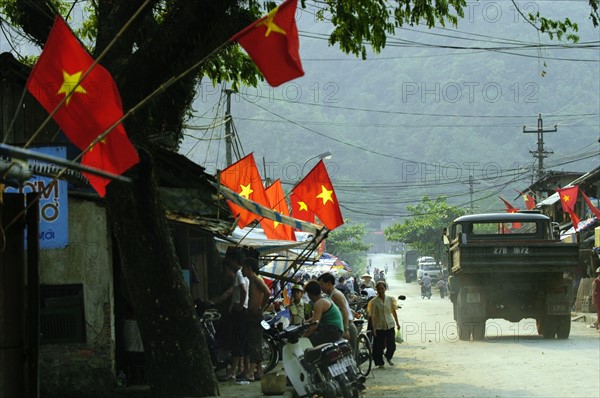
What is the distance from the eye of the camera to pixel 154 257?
11.3 metres

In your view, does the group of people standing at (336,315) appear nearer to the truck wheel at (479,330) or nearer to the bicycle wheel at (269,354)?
the bicycle wheel at (269,354)

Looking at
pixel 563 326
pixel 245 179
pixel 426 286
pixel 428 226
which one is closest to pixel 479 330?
pixel 563 326

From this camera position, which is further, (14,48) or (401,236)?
(401,236)

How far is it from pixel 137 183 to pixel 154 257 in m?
0.88

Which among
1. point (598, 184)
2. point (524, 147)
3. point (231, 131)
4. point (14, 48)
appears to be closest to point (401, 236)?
point (598, 184)

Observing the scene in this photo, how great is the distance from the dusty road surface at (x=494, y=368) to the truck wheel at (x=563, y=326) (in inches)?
12.8

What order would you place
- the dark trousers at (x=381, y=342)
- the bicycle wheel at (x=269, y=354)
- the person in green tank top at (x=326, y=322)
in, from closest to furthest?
the person in green tank top at (x=326, y=322)
the bicycle wheel at (x=269, y=354)
the dark trousers at (x=381, y=342)

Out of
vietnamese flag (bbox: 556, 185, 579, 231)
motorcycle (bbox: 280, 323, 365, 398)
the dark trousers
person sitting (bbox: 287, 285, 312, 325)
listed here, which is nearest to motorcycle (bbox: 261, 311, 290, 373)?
person sitting (bbox: 287, 285, 312, 325)

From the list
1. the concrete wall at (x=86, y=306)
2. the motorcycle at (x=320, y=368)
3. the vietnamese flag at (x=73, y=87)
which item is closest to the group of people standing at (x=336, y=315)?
the motorcycle at (x=320, y=368)

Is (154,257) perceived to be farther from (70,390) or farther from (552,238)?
(552,238)

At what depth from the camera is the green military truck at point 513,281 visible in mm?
21531

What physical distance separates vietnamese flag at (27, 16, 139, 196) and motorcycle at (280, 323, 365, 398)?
3.70 meters

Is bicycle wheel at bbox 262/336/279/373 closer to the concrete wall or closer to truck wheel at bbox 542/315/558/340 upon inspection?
the concrete wall

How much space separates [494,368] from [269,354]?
3636 mm
